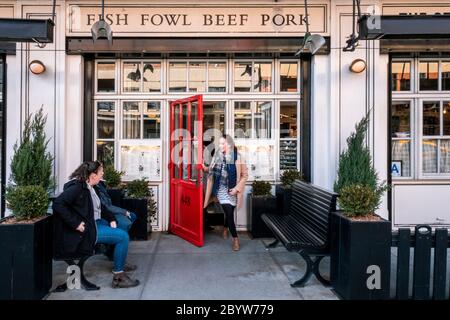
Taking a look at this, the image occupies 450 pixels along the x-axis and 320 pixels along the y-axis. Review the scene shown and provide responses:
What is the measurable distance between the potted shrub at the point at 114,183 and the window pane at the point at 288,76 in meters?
3.37

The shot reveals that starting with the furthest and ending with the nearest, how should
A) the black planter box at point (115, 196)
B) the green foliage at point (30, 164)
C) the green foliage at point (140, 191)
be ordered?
1. the green foliage at point (140, 191)
2. the black planter box at point (115, 196)
3. the green foliage at point (30, 164)

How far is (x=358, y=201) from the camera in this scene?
14.6ft

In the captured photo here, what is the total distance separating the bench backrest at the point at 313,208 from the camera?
16.1 ft

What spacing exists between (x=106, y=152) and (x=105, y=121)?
1.87 ft

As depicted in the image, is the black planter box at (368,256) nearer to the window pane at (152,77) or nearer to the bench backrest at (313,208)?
the bench backrest at (313,208)

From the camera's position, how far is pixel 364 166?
5.23 meters

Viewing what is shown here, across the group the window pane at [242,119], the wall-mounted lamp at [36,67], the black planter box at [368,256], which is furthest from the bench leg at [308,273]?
the wall-mounted lamp at [36,67]

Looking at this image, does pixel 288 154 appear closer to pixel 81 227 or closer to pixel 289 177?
pixel 289 177

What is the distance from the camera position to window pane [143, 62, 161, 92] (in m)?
7.61

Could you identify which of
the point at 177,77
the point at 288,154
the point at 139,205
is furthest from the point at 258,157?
the point at 139,205

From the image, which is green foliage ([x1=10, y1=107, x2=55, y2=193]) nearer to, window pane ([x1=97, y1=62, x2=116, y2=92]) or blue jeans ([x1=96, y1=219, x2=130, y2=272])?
blue jeans ([x1=96, y1=219, x2=130, y2=272])

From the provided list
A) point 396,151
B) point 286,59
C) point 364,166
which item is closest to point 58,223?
point 364,166

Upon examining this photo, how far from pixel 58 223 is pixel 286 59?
196 inches

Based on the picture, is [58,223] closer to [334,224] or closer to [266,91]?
[334,224]
